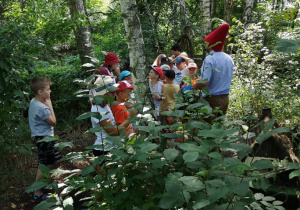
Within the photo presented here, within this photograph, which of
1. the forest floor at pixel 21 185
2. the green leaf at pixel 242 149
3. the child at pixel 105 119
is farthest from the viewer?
the forest floor at pixel 21 185

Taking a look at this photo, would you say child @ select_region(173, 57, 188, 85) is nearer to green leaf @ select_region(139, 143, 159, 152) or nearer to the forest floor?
the forest floor

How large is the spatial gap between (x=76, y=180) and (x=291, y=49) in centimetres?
137

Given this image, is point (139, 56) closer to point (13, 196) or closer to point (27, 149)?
point (27, 149)

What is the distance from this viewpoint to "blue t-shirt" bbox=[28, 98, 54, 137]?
145 inches

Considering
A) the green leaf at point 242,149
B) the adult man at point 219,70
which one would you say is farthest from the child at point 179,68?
the green leaf at point 242,149

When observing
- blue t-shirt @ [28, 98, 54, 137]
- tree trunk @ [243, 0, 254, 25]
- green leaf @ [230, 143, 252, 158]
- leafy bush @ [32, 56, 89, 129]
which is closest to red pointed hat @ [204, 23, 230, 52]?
blue t-shirt @ [28, 98, 54, 137]

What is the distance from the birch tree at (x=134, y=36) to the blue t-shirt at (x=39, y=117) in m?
1.27

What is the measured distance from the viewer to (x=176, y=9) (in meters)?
9.09

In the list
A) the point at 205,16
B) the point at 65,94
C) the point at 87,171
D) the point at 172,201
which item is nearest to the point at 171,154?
the point at 172,201

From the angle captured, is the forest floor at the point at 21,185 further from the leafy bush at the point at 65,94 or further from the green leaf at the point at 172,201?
the green leaf at the point at 172,201

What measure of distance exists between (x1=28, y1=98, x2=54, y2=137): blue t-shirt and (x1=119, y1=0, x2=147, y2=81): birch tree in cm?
127

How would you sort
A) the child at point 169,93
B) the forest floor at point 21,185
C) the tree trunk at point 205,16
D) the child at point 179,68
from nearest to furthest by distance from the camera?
1. the forest floor at point 21,185
2. the child at point 169,93
3. the child at point 179,68
4. the tree trunk at point 205,16

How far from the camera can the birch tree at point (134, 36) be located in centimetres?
367

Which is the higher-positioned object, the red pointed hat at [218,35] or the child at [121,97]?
the red pointed hat at [218,35]
